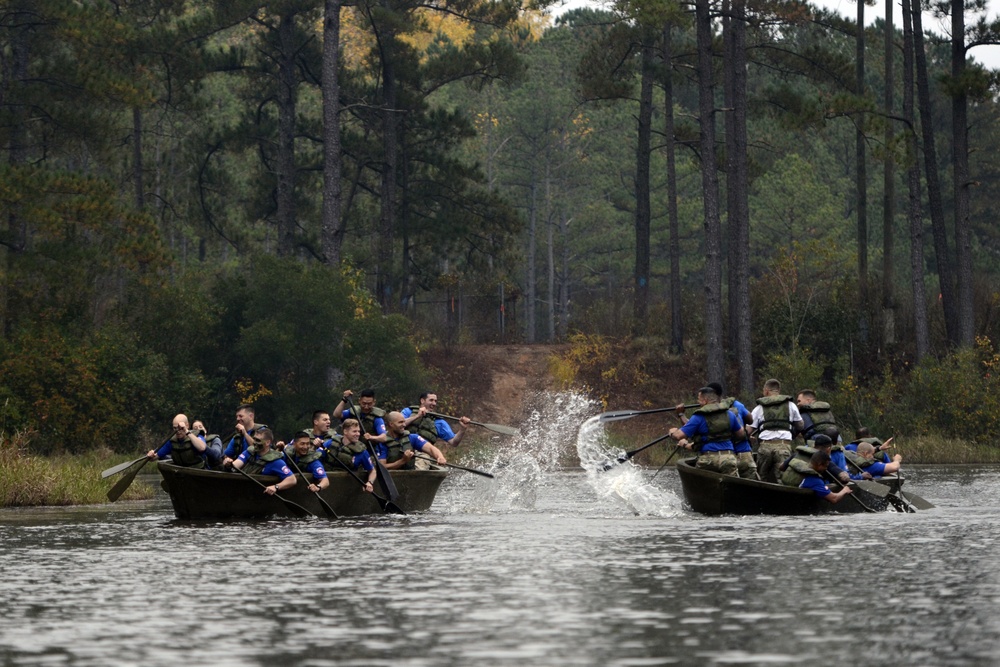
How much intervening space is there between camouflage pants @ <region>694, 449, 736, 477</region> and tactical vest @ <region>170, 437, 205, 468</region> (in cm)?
682

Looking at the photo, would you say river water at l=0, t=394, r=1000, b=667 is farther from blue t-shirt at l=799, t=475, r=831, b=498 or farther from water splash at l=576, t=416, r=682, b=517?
blue t-shirt at l=799, t=475, r=831, b=498

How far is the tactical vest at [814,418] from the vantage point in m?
24.8

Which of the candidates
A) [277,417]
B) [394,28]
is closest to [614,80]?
[394,28]

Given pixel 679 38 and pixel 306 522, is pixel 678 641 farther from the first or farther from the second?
pixel 679 38

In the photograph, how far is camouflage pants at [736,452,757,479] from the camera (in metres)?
23.5

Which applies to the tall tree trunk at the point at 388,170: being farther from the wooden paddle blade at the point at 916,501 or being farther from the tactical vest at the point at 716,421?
the tactical vest at the point at 716,421

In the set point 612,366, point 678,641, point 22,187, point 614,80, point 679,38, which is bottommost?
point 678,641

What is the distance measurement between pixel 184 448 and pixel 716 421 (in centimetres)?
717

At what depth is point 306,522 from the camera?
23.0 meters

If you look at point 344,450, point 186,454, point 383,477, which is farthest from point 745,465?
point 186,454

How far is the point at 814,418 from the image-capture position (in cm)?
2491

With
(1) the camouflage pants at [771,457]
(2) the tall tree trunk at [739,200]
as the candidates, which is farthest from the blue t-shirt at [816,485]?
(2) the tall tree trunk at [739,200]

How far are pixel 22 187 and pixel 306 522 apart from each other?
689 inches

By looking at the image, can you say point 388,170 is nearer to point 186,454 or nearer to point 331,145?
point 331,145
